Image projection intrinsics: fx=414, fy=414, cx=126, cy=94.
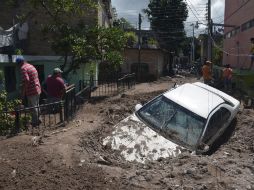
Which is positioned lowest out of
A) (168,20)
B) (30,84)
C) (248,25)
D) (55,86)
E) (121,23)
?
(55,86)

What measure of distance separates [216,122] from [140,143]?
2.15 meters

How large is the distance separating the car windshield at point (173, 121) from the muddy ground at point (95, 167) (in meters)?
0.68

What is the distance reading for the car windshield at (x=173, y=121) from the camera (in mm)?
8216

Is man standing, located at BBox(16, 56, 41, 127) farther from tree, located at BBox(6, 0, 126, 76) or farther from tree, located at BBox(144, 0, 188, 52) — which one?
tree, located at BBox(144, 0, 188, 52)

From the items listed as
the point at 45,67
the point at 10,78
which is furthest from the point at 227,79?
the point at 10,78

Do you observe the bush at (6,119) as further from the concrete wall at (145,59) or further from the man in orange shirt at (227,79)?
the concrete wall at (145,59)

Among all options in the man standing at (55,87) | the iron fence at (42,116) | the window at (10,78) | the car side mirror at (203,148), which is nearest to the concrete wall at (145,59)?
the window at (10,78)

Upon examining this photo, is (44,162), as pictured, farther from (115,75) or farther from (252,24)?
(252,24)

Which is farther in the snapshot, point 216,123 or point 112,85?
point 112,85

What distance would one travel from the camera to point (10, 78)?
595 inches

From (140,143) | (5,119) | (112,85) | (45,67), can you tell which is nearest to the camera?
(140,143)

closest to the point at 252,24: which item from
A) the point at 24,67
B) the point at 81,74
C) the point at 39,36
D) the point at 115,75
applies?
the point at 115,75

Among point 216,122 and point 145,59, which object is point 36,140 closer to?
point 216,122

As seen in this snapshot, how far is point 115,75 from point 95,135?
14456 mm
